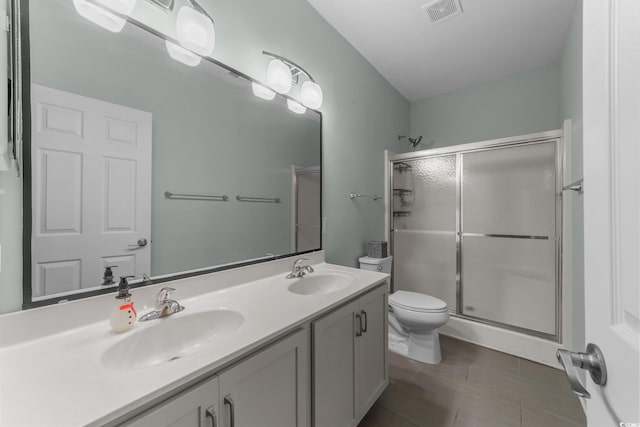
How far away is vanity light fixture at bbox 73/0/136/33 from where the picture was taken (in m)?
0.87

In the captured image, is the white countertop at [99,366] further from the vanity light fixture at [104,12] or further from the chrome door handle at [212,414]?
the vanity light fixture at [104,12]

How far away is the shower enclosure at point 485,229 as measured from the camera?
6.87 ft

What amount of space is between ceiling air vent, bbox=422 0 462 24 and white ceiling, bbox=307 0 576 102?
0.11 ft

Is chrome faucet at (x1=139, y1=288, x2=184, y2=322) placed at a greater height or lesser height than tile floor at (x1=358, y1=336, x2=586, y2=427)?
greater

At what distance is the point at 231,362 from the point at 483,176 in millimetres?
2593

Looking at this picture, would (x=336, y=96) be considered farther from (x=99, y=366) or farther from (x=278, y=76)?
(x=99, y=366)

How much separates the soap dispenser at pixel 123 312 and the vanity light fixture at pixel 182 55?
3.16ft

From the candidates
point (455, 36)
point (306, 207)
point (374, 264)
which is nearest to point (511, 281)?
point (374, 264)

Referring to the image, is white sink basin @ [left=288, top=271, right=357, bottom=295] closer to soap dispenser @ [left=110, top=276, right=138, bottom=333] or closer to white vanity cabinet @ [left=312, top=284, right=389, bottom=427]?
white vanity cabinet @ [left=312, top=284, right=389, bottom=427]

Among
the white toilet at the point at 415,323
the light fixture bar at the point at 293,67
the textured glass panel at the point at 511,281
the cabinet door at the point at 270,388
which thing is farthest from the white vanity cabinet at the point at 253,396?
the textured glass panel at the point at 511,281

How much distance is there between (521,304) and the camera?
2205mm

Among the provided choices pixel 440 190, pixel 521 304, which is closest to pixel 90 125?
pixel 440 190

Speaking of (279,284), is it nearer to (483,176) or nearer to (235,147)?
(235,147)

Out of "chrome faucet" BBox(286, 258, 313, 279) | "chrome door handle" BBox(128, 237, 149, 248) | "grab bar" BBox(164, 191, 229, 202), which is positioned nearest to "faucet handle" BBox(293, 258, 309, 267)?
"chrome faucet" BBox(286, 258, 313, 279)
